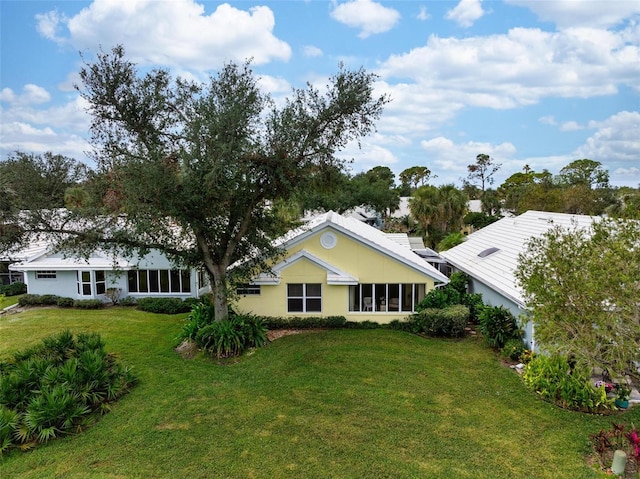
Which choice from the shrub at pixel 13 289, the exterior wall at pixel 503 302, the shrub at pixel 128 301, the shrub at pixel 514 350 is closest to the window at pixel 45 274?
the shrub at pixel 128 301

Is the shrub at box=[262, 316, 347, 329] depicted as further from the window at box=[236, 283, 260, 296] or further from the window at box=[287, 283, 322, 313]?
the window at box=[236, 283, 260, 296]

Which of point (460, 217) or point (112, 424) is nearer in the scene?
point (112, 424)

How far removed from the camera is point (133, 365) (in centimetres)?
1438

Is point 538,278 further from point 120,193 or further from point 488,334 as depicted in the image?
point 120,193

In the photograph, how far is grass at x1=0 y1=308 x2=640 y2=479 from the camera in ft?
29.0

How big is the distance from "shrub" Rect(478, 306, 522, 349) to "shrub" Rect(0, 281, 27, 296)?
91.4ft

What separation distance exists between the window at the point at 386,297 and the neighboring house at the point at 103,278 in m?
10.0

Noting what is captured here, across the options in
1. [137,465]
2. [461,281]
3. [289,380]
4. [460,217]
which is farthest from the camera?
[460,217]

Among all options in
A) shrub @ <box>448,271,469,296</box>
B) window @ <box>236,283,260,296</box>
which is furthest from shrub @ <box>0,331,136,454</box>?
shrub @ <box>448,271,469,296</box>

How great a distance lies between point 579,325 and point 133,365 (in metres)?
13.5

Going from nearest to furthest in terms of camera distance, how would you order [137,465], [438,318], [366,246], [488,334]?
[137,465] < [488,334] < [438,318] < [366,246]

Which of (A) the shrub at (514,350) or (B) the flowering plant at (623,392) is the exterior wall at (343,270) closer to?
(A) the shrub at (514,350)

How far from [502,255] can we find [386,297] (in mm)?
6026

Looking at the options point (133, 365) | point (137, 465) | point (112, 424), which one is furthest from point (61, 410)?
point (133, 365)
